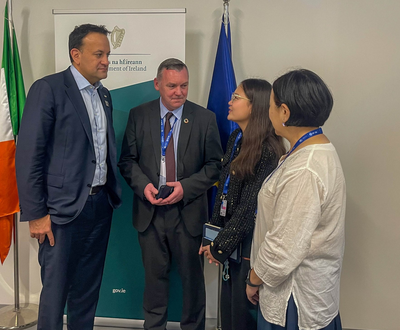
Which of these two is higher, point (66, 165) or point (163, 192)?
point (66, 165)

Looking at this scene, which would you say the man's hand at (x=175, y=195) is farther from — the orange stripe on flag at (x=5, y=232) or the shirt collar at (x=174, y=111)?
the orange stripe on flag at (x=5, y=232)

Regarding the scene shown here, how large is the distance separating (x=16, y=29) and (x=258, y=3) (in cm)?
195

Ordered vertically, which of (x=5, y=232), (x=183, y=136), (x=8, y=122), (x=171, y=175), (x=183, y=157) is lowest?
(x=5, y=232)

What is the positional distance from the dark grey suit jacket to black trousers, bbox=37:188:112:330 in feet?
0.75

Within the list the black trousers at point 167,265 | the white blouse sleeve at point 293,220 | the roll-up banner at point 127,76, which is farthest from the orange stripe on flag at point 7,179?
the white blouse sleeve at point 293,220

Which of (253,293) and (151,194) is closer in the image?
(253,293)

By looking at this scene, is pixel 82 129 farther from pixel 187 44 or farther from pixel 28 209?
pixel 187 44

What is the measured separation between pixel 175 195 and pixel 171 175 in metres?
0.17

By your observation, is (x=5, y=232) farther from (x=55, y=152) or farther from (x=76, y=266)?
(x=55, y=152)

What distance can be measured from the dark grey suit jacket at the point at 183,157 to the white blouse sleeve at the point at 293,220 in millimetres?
1044

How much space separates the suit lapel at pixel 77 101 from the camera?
2035mm

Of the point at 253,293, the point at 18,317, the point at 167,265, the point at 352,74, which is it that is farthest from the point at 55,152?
the point at 352,74

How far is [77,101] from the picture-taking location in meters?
2.05

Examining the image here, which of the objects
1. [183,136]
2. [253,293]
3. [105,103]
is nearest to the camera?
[253,293]
